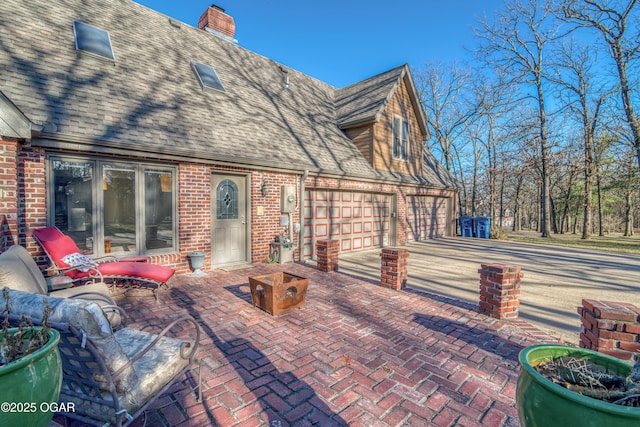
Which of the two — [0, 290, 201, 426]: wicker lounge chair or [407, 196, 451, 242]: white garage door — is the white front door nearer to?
[0, 290, 201, 426]: wicker lounge chair

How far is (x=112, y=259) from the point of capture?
5426 millimetres

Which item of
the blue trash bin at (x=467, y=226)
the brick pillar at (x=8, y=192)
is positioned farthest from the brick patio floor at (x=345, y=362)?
the blue trash bin at (x=467, y=226)

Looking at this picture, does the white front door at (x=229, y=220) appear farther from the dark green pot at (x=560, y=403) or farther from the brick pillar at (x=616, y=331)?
the brick pillar at (x=616, y=331)

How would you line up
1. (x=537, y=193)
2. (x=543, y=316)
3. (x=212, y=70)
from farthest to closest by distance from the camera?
(x=537, y=193) < (x=212, y=70) < (x=543, y=316)

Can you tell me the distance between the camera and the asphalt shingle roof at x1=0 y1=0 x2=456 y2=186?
17.1ft

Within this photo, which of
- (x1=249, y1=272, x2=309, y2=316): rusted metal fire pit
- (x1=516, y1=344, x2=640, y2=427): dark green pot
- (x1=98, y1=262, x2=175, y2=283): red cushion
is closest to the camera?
(x1=516, y1=344, x2=640, y2=427): dark green pot

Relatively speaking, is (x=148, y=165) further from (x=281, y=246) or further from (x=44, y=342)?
(x=44, y=342)

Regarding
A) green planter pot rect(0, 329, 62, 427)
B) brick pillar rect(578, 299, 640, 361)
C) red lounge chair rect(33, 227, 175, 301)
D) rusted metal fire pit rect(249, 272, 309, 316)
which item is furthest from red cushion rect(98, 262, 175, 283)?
brick pillar rect(578, 299, 640, 361)

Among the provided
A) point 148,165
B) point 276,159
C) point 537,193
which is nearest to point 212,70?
point 276,159

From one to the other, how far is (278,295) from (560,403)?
336 centimetres

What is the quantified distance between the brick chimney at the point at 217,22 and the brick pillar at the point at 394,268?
1120 cm

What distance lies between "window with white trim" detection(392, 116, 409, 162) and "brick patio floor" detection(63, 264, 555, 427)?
8559 mm

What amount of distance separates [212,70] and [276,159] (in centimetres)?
397

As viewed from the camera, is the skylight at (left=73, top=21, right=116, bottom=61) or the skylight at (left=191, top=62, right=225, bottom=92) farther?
the skylight at (left=191, top=62, right=225, bottom=92)
